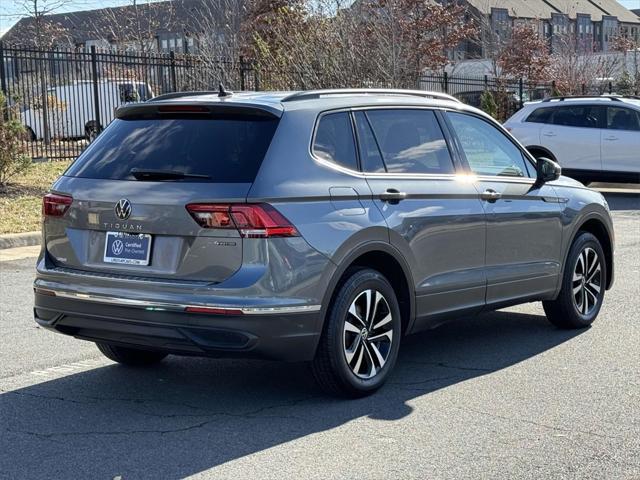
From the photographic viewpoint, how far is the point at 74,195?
5.76 m

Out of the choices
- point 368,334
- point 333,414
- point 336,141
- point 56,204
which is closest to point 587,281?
→ point 368,334


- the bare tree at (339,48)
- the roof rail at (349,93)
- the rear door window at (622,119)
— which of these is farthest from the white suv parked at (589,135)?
the roof rail at (349,93)

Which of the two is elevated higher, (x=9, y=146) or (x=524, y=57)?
(x=524, y=57)

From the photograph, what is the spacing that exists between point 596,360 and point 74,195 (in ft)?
11.8

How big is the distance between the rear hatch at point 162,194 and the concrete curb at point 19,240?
693cm

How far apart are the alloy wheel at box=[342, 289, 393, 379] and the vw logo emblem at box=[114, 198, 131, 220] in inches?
53.2

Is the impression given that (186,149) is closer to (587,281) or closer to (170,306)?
(170,306)

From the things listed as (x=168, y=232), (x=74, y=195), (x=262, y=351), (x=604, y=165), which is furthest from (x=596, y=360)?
(x=604, y=165)

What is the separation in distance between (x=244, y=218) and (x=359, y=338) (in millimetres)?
1087

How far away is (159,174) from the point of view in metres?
5.56

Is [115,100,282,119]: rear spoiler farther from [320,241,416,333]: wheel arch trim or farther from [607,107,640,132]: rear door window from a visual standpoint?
[607,107,640,132]: rear door window

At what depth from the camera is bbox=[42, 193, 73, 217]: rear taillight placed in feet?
19.1

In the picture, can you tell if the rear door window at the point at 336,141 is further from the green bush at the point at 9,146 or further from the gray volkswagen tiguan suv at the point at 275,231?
the green bush at the point at 9,146

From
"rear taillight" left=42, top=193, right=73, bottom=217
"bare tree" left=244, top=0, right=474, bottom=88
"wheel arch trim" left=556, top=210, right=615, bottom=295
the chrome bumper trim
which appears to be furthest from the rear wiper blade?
"bare tree" left=244, top=0, right=474, bottom=88
